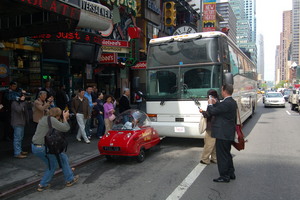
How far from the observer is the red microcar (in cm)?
653

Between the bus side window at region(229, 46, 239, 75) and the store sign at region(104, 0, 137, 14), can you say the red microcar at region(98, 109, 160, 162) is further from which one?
the store sign at region(104, 0, 137, 14)

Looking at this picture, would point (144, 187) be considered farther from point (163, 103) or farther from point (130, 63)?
point (130, 63)

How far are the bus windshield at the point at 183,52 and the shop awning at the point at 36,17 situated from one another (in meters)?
2.72

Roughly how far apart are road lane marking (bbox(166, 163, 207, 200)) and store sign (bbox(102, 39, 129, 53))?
8.29 m

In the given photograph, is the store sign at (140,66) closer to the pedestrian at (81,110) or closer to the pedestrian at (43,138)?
the pedestrian at (81,110)

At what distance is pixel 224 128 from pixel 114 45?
30.6 ft

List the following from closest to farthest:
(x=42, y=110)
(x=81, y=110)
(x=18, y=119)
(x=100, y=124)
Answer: (x=18, y=119), (x=42, y=110), (x=81, y=110), (x=100, y=124)

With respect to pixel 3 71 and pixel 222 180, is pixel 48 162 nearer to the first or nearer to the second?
pixel 222 180

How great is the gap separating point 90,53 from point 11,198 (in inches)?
295

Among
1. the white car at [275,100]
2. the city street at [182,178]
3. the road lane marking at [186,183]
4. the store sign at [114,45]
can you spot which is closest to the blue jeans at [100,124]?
the city street at [182,178]

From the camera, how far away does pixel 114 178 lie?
18.7ft

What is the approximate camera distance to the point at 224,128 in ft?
16.8

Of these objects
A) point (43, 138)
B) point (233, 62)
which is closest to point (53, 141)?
point (43, 138)

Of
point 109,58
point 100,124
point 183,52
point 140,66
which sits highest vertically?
point 109,58
